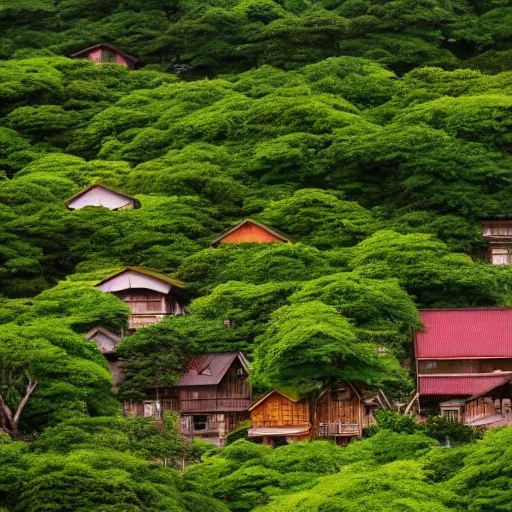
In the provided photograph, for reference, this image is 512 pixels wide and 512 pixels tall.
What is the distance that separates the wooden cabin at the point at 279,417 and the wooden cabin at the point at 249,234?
1768cm

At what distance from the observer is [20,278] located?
7169 cm

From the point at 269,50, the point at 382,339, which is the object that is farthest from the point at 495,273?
the point at 269,50

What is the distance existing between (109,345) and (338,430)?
1037 cm

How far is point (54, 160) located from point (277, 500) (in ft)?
154

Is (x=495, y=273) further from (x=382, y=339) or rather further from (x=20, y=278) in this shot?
(x=20, y=278)

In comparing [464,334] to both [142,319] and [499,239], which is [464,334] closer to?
[142,319]

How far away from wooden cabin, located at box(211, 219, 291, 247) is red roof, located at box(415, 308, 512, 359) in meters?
13.9

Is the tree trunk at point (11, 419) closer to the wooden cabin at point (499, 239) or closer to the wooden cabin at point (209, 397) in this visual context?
the wooden cabin at point (209, 397)

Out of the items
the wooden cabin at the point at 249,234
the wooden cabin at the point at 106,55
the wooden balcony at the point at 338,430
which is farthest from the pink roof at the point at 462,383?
the wooden cabin at the point at 106,55

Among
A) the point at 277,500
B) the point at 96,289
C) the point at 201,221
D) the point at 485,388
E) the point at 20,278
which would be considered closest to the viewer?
the point at 277,500

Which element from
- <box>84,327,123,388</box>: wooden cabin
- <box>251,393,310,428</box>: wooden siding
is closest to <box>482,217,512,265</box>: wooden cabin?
<box>84,327,123,388</box>: wooden cabin

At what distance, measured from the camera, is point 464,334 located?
59281 millimetres

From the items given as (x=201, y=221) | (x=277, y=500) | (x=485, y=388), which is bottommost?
(x=277, y=500)

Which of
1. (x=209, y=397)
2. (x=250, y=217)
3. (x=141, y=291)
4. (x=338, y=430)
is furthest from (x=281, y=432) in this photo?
(x=250, y=217)
